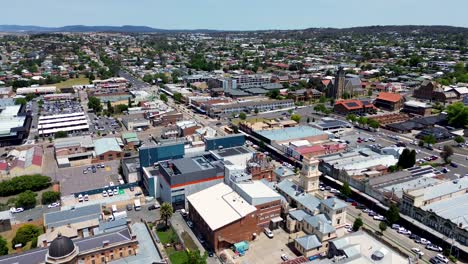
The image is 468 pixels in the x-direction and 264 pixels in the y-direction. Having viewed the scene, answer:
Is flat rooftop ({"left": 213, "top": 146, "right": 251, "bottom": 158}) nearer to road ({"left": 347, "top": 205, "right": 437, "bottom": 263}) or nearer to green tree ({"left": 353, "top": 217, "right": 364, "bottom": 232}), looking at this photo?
road ({"left": 347, "top": 205, "right": 437, "bottom": 263})

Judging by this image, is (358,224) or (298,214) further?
(298,214)

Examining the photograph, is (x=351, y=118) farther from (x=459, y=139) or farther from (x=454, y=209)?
(x=454, y=209)

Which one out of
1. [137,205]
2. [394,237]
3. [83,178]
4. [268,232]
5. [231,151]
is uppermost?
[231,151]

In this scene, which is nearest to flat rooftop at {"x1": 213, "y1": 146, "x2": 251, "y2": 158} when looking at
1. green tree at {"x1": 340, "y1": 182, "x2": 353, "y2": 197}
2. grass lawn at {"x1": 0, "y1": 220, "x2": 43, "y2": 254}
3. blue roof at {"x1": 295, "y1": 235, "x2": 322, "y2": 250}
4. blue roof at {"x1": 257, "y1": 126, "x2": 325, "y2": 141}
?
blue roof at {"x1": 257, "y1": 126, "x2": 325, "y2": 141}

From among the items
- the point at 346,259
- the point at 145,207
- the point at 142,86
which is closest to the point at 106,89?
the point at 142,86

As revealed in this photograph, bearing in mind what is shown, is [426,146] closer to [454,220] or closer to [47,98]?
[454,220]

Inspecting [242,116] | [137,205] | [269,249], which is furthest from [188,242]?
[242,116]
